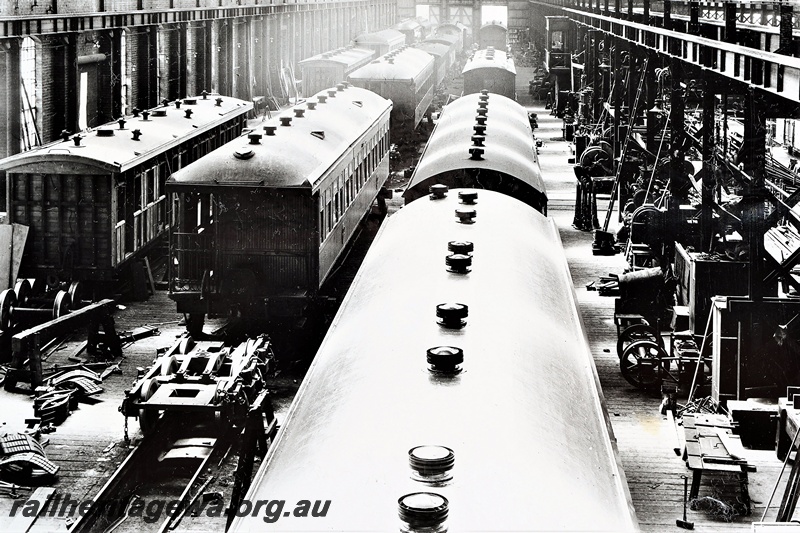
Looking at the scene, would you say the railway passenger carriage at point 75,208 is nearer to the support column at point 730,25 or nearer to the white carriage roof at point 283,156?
the white carriage roof at point 283,156

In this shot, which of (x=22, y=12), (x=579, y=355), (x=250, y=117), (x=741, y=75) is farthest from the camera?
(x=250, y=117)

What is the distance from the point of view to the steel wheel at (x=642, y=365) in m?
14.1

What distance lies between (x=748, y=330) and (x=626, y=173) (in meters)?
11.2

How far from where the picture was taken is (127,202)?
57.4 feet

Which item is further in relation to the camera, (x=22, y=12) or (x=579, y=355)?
(x=22, y=12)

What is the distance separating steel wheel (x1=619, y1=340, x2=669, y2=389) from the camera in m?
14.1

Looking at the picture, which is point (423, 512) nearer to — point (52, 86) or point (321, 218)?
point (321, 218)

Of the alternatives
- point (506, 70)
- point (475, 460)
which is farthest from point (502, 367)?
point (506, 70)

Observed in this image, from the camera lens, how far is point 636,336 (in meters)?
14.8

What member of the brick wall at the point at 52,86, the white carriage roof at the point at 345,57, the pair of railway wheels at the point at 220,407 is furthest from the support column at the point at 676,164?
Result: the white carriage roof at the point at 345,57

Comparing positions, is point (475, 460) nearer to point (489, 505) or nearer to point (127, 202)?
point (489, 505)

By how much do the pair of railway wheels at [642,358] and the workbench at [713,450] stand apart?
213 cm

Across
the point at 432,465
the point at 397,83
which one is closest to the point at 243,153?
the point at 432,465

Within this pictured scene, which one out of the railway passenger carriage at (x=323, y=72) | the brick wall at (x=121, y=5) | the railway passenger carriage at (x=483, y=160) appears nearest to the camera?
the railway passenger carriage at (x=483, y=160)
